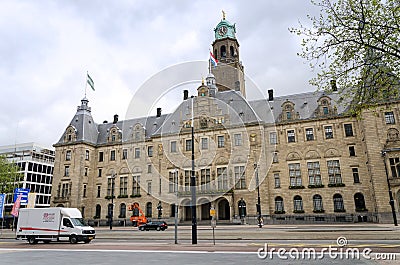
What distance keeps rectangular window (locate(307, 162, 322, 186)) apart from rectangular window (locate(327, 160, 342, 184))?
59.2 inches

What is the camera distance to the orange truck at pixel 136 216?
4673 cm

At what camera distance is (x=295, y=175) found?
153 feet

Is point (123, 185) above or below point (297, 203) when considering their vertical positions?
above

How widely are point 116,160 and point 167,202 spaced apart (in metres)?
14.3

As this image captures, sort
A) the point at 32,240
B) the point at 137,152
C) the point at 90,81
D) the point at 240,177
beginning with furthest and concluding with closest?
the point at 137,152, the point at 90,81, the point at 240,177, the point at 32,240

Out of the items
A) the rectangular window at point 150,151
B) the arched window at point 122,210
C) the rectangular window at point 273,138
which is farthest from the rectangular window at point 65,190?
the rectangular window at point 273,138

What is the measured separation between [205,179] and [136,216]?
13524mm

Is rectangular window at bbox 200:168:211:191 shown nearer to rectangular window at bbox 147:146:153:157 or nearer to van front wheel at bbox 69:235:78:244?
rectangular window at bbox 147:146:153:157


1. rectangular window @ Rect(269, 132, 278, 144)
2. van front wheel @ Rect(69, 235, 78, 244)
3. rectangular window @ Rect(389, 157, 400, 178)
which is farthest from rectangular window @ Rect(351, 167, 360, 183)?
van front wheel @ Rect(69, 235, 78, 244)

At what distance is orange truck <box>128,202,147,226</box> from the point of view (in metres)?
46.7

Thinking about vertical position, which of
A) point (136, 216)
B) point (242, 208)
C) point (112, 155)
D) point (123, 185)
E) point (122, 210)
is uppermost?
point (112, 155)

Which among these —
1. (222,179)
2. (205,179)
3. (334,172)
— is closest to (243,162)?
(222,179)

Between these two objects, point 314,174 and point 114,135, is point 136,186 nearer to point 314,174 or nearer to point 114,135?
point 114,135

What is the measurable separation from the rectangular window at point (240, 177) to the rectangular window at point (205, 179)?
4.50 meters
